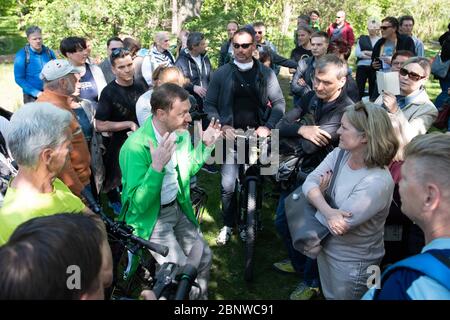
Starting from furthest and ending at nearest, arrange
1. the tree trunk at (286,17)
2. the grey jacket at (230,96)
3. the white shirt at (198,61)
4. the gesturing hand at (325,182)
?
the tree trunk at (286,17) < the white shirt at (198,61) < the grey jacket at (230,96) < the gesturing hand at (325,182)

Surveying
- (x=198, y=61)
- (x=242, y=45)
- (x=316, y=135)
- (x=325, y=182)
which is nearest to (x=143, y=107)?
(x=242, y=45)

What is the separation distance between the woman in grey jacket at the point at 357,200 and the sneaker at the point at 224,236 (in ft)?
5.72

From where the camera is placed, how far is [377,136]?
259cm

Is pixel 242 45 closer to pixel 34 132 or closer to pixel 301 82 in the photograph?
pixel 301 82

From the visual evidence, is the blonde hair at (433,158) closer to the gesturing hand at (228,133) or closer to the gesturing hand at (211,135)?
the gesturing hand at (211,135)

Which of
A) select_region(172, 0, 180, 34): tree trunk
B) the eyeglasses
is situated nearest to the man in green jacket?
the eyeglasses

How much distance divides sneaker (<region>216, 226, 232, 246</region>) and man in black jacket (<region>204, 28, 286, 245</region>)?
378 millimetres

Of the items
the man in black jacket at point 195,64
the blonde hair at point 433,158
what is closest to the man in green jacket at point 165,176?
the blonde hair at point 433,158

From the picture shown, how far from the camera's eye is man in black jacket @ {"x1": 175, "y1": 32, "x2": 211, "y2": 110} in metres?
6.60

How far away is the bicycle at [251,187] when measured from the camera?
395 cm

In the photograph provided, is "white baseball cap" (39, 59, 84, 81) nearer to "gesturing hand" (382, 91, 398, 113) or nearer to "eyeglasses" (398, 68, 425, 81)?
"gesturing hand" (382, 91, 398, 113)

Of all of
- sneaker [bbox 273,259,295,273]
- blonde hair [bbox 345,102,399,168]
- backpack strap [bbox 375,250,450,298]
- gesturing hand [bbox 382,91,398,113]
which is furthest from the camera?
sneaker [bbox 273,259,295,273]

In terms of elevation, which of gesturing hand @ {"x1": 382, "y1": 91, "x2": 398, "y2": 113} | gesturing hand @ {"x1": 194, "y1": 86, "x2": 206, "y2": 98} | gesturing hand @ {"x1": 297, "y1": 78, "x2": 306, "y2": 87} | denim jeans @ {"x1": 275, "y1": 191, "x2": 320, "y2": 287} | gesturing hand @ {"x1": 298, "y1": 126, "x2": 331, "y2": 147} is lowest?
denim jeans @ {"x1": 275, "y1": 191, "x2": 320, "y2": 287}
